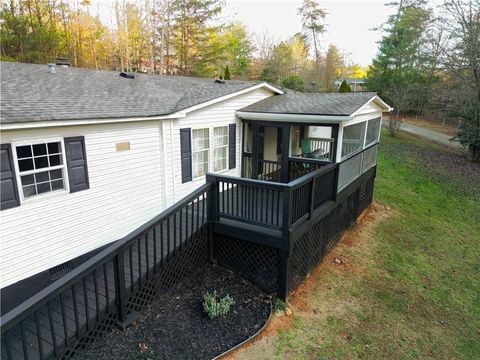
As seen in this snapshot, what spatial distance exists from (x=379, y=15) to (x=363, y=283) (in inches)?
1469

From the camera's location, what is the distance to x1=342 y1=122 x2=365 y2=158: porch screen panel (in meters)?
8.70

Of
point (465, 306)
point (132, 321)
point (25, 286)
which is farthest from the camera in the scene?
point (465, 306)

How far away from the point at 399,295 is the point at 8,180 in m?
7.32

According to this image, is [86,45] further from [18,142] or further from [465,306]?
[465,306]

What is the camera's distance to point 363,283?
6.77m

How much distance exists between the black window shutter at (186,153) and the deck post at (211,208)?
1803mm

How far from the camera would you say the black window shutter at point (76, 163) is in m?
5.32

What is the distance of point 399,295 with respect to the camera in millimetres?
6539

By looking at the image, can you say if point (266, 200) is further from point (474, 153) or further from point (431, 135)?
point (431, 135)

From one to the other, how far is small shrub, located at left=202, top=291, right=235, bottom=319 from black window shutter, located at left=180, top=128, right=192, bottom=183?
10.7ft

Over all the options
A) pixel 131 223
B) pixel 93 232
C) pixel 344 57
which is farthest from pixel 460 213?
pixel 344 57

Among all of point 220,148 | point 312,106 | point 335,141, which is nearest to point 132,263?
point 220,148

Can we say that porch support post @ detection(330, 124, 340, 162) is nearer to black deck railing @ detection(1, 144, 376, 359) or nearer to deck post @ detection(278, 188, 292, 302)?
black deck railing @ detection(1, 144, 376, 359)

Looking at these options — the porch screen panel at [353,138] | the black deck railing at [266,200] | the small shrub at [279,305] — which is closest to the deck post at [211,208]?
the black deck railing at [266,200]
